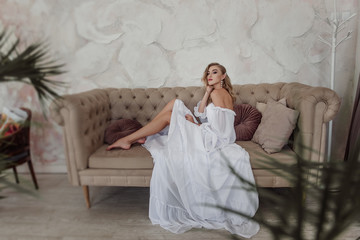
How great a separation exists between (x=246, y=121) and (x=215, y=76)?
529mm

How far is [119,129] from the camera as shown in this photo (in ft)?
8.77

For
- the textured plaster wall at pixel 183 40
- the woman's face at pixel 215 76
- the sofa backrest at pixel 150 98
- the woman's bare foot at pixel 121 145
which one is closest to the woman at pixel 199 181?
the woman's bare foot at pixel 121 145

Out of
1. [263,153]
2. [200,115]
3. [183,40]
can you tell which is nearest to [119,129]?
[200,115]

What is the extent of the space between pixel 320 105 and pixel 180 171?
1197 mm

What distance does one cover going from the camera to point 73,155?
2256mm

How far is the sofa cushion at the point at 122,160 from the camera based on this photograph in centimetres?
220

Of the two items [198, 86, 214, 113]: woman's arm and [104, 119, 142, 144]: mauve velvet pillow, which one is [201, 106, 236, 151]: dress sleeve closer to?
[198, 86, 214, 113]: woman's arm

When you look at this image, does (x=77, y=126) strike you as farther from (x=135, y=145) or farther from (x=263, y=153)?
(x=263, y=153)

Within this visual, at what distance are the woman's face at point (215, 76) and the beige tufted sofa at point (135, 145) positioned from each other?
0.22 meters

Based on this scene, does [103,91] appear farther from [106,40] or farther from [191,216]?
[191,216]

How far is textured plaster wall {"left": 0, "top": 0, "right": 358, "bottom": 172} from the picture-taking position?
9.28 ft

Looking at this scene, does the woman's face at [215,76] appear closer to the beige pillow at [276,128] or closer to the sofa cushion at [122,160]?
the beige pillow at [276,128]

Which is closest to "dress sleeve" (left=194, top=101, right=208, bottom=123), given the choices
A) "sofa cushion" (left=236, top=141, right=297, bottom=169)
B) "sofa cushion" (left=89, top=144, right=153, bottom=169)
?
"sofa cushion" (left=236, top=141, right=297, bottom=169)

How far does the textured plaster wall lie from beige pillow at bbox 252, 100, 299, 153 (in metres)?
0.78
